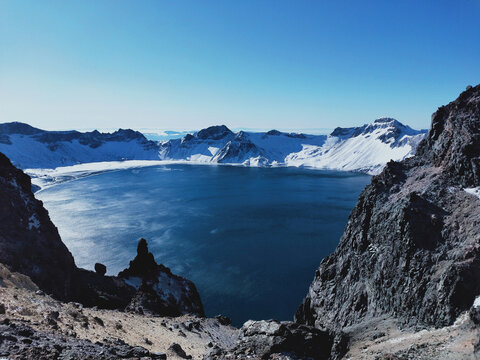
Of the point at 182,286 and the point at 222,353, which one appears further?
the point at 182,286

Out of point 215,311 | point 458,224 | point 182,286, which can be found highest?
point 458,224

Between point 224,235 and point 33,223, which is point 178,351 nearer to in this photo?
point 33,223

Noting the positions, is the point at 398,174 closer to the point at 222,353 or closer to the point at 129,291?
the point at 222,353

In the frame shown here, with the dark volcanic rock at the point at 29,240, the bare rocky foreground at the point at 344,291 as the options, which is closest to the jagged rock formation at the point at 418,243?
the bare rocky foreground at the point at 344,291

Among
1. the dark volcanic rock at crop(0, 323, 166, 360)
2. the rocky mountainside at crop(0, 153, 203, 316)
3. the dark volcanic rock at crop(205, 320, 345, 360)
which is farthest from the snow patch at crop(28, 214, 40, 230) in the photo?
the dark volcanic rock at crop(205, 320, 345, 360)

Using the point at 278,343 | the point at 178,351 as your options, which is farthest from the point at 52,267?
the point at 278,343

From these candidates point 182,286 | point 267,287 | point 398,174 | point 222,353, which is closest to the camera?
point 222,353

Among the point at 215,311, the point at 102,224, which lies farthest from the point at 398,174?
the point at 102,224

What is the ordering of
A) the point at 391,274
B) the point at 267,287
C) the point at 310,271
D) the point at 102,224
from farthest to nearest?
the point at 102,224 → the point at 310,271 → the point at 267,287 → the point at 391,274
